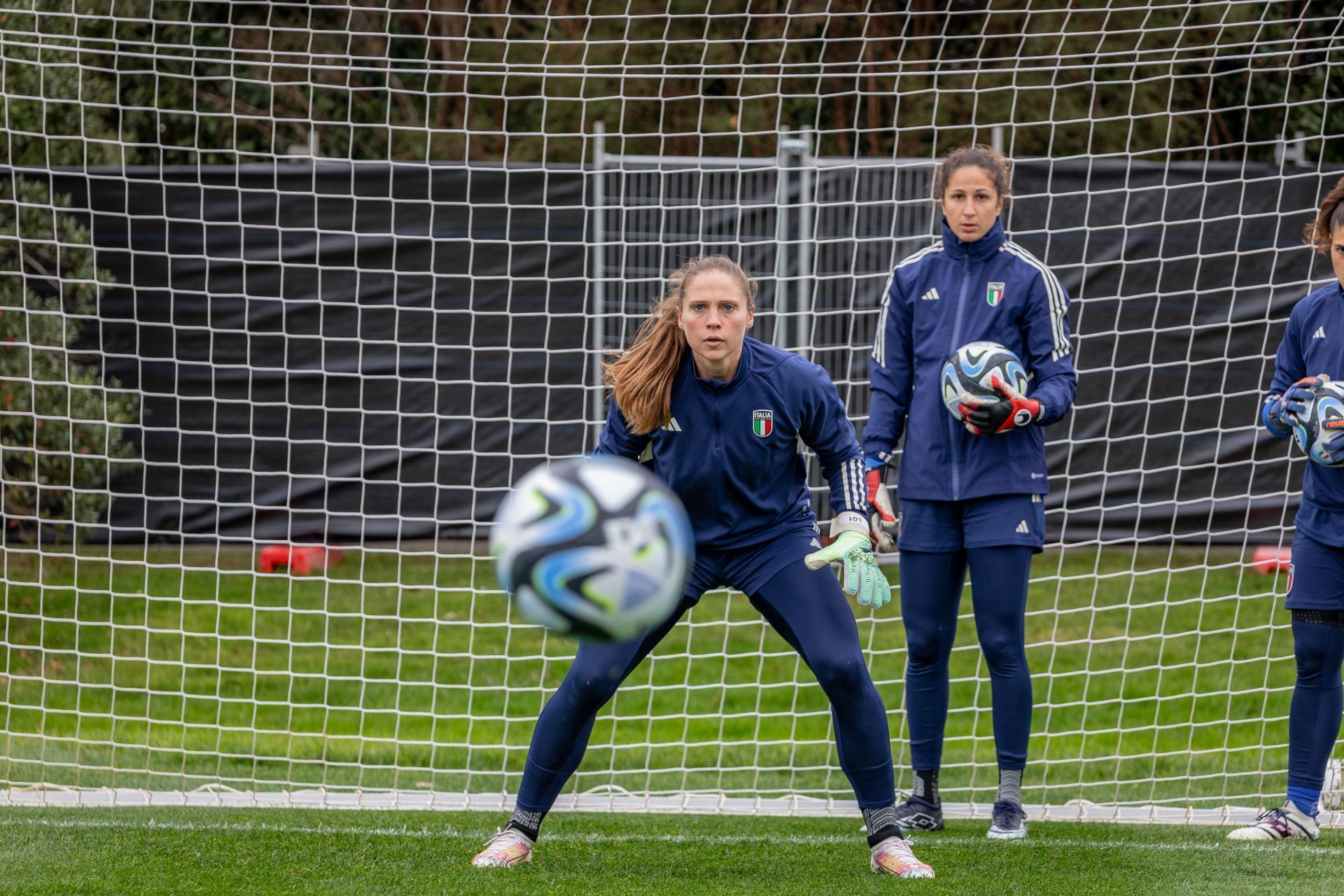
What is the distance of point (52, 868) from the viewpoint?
4297 millimetres

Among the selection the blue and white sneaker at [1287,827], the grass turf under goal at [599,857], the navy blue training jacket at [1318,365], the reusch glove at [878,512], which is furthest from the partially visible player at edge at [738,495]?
the navy blue training jacket at [1318,365]

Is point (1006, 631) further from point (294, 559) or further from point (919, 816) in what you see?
point (294, 559)

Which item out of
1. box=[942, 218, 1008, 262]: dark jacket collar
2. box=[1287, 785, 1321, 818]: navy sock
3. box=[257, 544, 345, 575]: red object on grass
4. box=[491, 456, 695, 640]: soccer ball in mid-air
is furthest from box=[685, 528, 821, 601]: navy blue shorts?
box=[257, 544, 345, 575]: red object on grass

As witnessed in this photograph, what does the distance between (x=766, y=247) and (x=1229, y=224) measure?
10.0 ft

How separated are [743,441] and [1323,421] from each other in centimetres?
181

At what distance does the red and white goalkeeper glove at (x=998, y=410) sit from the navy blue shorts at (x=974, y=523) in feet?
0.82

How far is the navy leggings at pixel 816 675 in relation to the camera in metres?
3.93

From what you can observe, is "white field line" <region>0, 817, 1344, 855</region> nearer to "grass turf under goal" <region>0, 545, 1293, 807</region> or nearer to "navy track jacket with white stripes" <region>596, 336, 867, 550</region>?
"grass turf under goal" <region>0, 545, 1293, 807</region>

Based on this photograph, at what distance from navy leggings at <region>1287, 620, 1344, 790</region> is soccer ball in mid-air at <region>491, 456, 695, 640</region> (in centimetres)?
232

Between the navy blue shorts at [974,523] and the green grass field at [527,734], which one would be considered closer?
the green grass field at [527,734]

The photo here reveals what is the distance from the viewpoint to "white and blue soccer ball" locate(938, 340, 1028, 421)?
446 cm

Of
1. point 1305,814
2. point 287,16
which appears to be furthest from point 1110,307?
point 287,16

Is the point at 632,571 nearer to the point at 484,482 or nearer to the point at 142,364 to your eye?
the point at 484,482

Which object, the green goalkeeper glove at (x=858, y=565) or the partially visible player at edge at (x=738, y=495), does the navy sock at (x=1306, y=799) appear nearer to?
the partially visible player at edge at (x=738, y=495)
